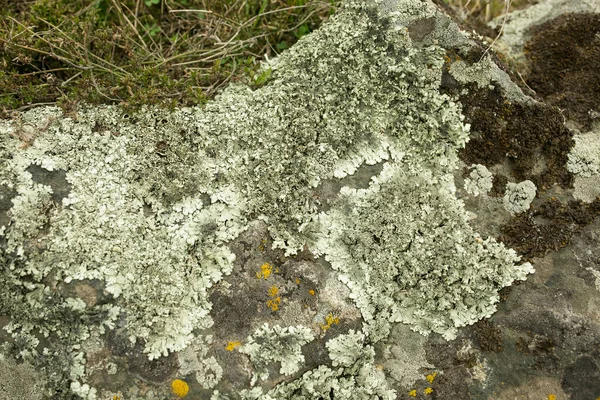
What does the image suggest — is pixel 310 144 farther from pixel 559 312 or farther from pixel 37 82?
pixel 37 82

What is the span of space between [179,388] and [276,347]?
0.56 meters

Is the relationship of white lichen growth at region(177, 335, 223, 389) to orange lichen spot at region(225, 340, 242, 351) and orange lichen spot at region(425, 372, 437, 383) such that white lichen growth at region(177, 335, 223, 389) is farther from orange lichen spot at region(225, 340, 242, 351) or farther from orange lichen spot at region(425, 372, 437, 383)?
orange lichen spot at region(425, 372, 437, 383)

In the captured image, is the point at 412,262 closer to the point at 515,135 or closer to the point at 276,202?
the point at 276,202

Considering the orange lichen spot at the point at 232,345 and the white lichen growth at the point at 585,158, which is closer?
the orange lichen spot at the point at 232,345

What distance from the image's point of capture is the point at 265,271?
2.93 meters

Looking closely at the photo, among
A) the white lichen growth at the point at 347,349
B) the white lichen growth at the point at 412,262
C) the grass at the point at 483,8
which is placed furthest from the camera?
the grass at the point at 483,8

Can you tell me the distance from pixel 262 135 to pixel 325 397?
5.21 ft

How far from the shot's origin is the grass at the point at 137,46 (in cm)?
332

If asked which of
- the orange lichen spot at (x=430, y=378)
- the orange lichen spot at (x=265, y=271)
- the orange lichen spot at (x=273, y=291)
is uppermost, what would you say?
the orange lichen spot at (x=265, y=271)

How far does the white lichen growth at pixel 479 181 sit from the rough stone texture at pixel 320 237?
1 cm

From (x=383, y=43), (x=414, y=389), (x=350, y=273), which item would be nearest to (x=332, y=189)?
(x=350, y=273)

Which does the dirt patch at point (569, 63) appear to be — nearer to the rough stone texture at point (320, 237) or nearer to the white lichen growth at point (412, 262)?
the rough stone texture at point (320, 237)

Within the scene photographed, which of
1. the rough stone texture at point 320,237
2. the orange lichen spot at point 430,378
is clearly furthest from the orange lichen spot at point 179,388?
the orange lichen spot at point 430,378

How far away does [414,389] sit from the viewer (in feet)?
9.49
